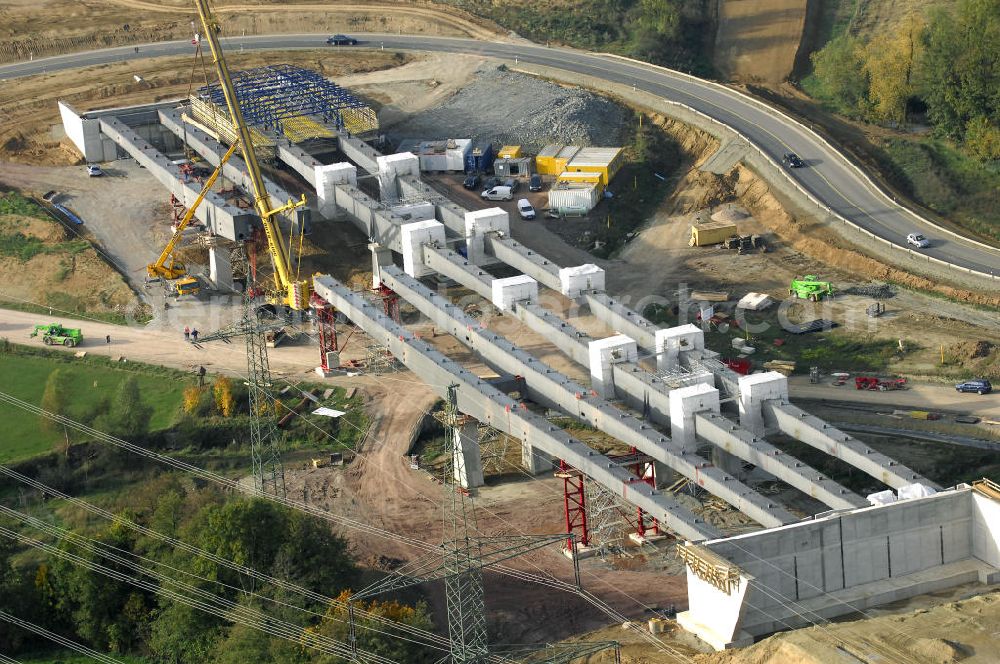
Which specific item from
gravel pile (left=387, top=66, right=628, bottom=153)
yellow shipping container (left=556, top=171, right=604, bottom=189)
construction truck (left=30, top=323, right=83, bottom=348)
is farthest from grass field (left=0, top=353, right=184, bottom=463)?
gravel pile (left=387, top=66, right=628, bottom=153)

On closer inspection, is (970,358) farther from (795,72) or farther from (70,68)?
(70,68)

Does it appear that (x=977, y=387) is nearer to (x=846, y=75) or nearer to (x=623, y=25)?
(x=846, y=75)

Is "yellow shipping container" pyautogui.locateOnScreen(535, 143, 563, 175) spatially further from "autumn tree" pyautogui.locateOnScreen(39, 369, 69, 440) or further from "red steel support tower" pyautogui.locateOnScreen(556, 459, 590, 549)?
"red steel support tower" pyautogui.locateOnScreen(556, 459, 590, 549)

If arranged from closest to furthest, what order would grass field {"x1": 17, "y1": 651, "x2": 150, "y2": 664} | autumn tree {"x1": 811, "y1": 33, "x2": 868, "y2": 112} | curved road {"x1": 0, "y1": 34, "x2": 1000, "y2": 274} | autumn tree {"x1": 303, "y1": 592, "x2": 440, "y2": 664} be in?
autumn tree {"x1": 303, "y1": 592, "x2": 440, "y2": 664} < grass field {"x1": 17, "y1": 651, "x2": 150, "y2": 664} < curved road {"x1": 0, "y1": 34, "x2": 1000, "y2": 274} < autumn tree {"x1": 811, "y1": 33, "x2": 868, "y2": 112}

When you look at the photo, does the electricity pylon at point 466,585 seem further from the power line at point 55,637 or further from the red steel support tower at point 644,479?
the power line at point 55,637

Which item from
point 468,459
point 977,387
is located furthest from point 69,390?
point 977,387

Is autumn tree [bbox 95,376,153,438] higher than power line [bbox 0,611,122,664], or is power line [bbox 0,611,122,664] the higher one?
autumn tree [bbox 95,376,153,438]

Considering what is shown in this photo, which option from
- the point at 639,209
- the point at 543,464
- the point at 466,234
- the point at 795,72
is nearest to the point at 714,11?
the point at 795,72
